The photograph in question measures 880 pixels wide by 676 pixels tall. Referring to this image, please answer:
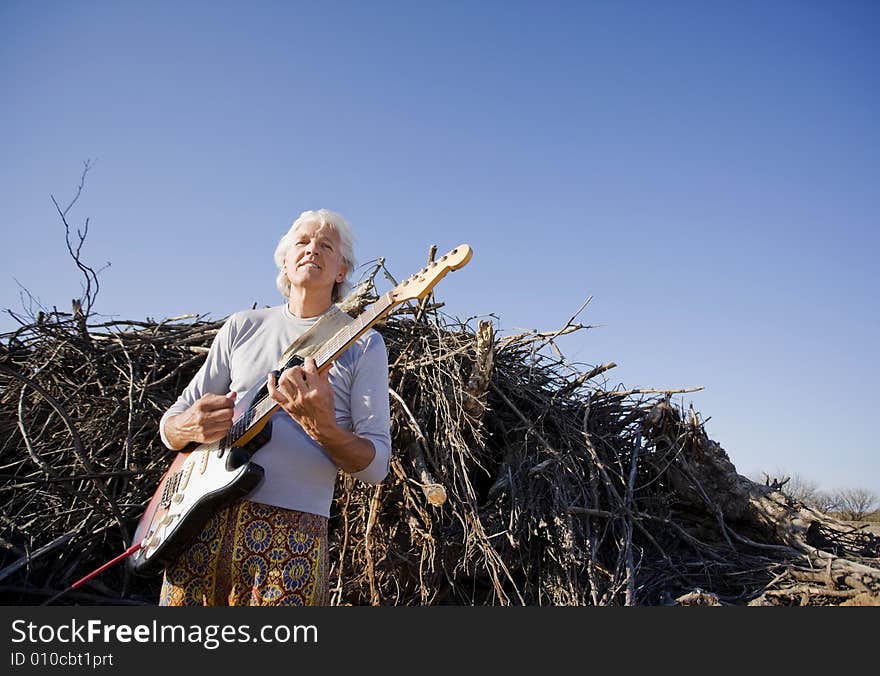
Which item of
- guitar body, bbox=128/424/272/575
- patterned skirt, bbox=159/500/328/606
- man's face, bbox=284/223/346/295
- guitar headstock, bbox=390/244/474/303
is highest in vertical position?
man's face, bbox=284/223/346/295

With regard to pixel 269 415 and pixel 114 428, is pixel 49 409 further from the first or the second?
pixel 269 415

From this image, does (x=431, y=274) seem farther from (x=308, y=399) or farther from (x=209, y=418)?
(x=209, y=418)

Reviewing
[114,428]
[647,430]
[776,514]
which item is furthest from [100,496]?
[776,514]

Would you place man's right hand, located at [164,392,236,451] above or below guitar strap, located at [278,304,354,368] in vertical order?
below

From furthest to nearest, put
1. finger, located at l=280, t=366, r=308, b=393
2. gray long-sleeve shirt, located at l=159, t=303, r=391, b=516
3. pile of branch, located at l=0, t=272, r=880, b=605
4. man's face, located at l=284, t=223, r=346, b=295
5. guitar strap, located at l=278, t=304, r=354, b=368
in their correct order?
pile of branch, located at l=0, t=272, r=880, b=605 < man's face, located at l=284, t=223, r=346, b=295 < guitar strap, located at l=278, t=304, r=354, b=368 < gray long-sleeve shirt, located at l=159, t=303, r=391, b=516 < finger, located at l=280, t=366, r=308, b=393

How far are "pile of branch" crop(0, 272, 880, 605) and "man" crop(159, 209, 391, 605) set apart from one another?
1360mm

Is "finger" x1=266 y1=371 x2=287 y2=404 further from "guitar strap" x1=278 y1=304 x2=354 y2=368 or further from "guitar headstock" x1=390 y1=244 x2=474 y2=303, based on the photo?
"guitar headstock" x1=390 y1=244 x2=474 y2=303

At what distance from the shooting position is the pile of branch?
3807 mm

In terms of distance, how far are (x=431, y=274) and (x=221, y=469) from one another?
1.02m

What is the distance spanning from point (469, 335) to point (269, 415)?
2.34 m

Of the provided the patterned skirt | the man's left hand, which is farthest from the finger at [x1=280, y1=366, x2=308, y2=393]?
the patterned skirt

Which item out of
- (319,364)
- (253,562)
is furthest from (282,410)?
(253,562)

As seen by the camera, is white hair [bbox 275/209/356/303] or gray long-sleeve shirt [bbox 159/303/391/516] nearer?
gray long-sleeve shirt [bbox 159/303/391/516]

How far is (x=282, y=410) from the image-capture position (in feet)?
7.74
